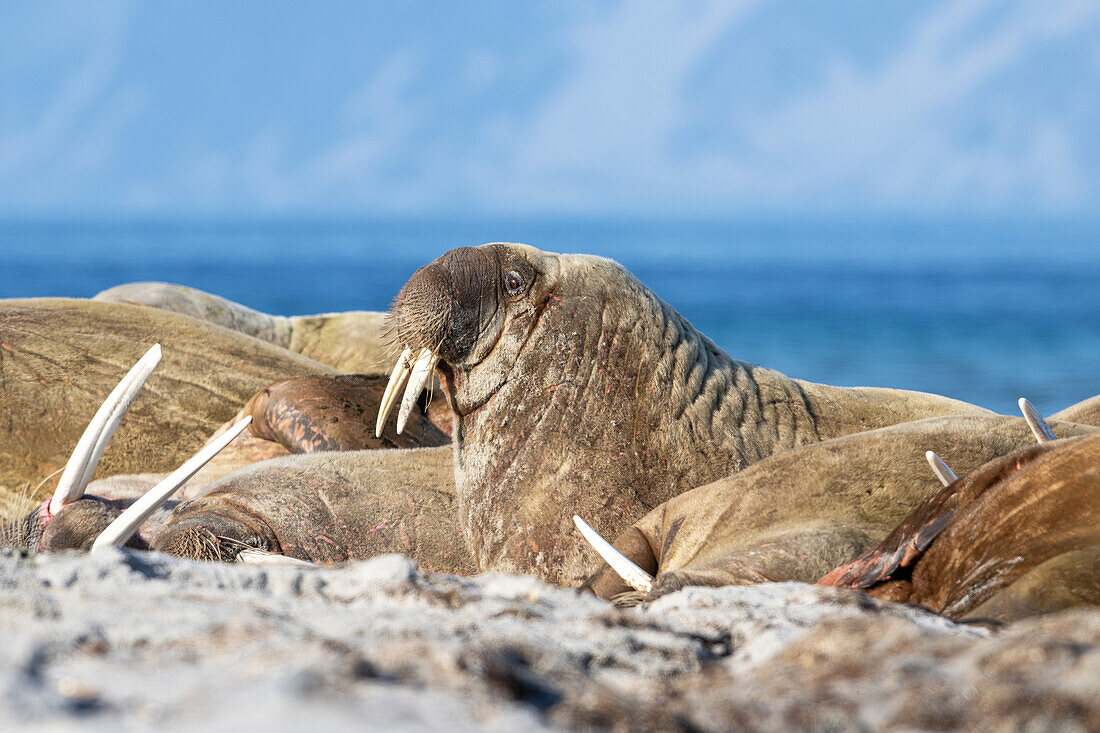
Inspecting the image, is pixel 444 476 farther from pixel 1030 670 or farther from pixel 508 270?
pixel 1030 670

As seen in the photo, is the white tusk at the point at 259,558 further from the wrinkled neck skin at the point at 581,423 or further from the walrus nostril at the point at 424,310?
the walrus nostril at the point at 424,310

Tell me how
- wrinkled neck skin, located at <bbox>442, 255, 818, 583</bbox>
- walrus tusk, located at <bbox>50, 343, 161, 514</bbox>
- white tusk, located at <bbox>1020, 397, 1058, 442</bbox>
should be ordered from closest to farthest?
white tusk, located at <bbox>1020, 397, 1058, 442</bbox> < wrinkled neck skin, located at <bbox>442, 255, 818, 583</bbox> < walrus tusk, located at <bbox>50, 343, 161, 514</bbox>

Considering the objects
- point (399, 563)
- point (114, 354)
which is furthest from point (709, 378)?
point (114, 354)

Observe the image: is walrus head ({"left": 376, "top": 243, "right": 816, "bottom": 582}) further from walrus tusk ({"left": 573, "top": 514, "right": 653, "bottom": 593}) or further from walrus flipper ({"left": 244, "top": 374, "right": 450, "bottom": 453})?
walrus flipper ({"left": 244, "top": 374, "right": 450, "bottom": 453})

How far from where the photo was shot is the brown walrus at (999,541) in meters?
2.57

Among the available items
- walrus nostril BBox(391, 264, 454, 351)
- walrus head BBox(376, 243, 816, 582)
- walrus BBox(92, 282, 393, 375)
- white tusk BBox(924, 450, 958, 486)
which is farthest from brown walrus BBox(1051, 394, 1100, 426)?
walrus BBox(92, 282, 393, 375)

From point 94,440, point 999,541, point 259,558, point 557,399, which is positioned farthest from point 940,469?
point 94,440

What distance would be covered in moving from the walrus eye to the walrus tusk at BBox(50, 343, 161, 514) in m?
1.44

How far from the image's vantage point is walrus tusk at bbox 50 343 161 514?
4.73m

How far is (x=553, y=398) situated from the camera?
4672 mm

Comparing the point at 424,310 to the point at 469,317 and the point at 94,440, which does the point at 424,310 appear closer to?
the point at 469,317

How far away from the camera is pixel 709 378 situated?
4906 mm

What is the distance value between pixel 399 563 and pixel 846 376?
27117mm

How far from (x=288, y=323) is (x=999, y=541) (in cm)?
1117
